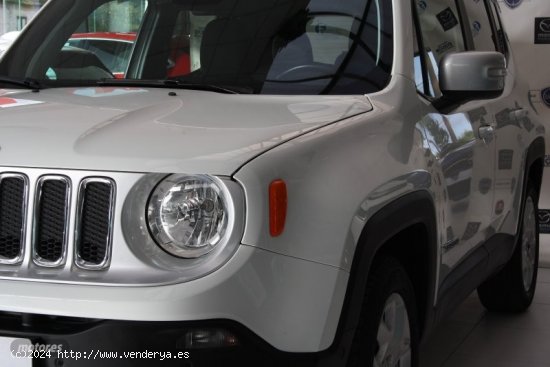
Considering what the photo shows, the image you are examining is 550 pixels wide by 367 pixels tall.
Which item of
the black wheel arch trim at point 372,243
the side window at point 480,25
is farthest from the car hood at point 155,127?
the side window at point 480,25

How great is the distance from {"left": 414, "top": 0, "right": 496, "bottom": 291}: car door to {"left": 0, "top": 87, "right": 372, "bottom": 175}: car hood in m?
0.45

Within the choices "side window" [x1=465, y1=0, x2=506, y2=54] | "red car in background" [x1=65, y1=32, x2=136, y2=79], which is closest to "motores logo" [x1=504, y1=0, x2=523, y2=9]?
"side window" [x1=465, y1=0, x2=506, y2=54]

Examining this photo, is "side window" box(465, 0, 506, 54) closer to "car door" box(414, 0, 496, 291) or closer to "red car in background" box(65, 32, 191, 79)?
"car door" box(414, 0, 496, 291)

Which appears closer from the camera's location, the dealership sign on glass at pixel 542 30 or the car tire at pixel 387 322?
the car tire at pixel 387 322

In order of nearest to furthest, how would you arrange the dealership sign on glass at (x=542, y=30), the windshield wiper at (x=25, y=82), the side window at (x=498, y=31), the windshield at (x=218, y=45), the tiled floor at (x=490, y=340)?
the windshield at (x=218, y=45) < the windshield wiper at (x=25, y=82) < the tiled floor at (x=490, y=340) < the side window at (x=498, y=31) < the dealership sign on glass at (x=542, y=30)

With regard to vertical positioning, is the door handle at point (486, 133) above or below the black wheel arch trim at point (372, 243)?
above

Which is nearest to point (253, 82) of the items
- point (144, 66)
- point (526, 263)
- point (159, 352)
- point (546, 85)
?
point (144, 66)

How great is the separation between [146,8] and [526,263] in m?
2.58

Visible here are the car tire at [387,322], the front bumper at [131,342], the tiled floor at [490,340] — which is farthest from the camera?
the tiled floor at [490,340]

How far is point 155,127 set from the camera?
7.45ft

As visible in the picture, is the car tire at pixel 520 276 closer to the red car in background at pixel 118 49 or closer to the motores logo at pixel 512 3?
the red car in background at pixel 118 49

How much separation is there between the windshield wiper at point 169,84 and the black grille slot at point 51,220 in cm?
86

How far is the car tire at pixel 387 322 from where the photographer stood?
2.36 m

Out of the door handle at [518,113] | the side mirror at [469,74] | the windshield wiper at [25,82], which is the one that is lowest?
the door handle at [518,113]
